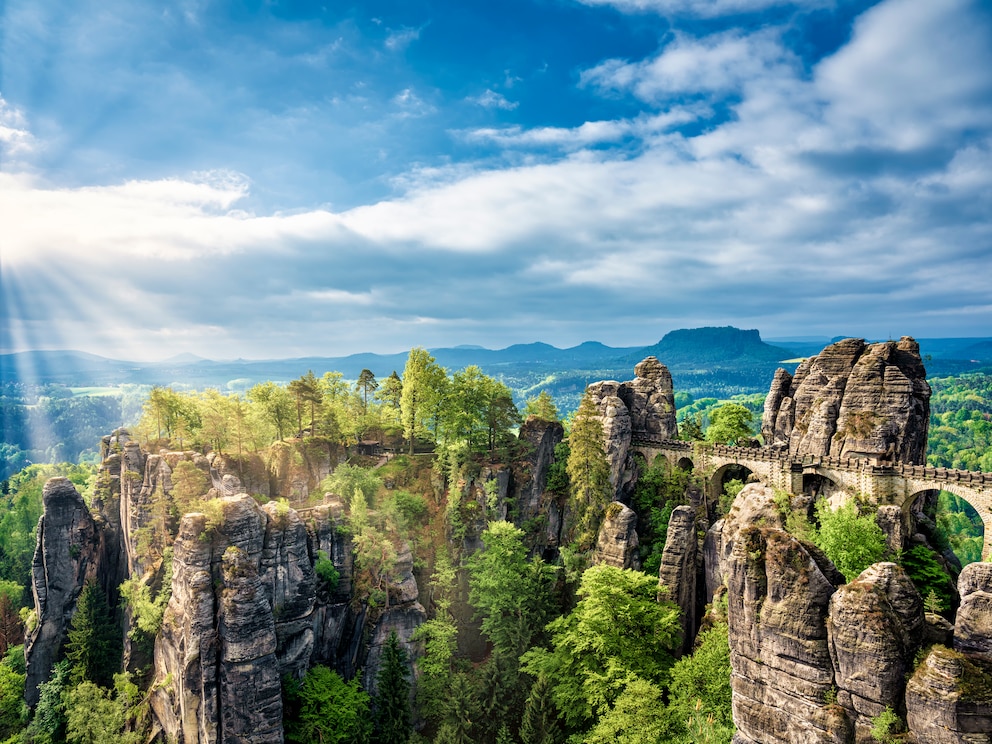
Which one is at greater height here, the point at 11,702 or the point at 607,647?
the point at 607,647

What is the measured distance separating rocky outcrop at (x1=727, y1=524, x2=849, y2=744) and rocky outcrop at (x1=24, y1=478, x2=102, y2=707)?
60.6 m

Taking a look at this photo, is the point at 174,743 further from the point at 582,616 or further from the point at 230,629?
the point at 582,616

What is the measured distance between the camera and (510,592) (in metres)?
45.2

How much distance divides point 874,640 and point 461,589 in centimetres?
3466

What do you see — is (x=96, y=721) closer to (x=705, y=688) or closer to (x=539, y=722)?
(x=539, y=722)

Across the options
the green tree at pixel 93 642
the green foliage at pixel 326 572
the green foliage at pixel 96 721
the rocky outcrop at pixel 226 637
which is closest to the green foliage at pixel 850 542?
the green foliage at pixel 326 572

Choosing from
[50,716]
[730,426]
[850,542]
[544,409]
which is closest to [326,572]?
[544,409]

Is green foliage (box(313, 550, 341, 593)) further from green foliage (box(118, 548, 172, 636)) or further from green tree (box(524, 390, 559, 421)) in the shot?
green tree (box(524, 390, 559, 421))

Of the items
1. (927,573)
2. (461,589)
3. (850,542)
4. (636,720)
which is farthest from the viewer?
(461,589)

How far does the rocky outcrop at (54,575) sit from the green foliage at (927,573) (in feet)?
235

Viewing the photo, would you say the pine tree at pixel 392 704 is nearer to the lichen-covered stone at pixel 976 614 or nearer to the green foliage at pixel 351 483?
the green foliage at pixel 351 483

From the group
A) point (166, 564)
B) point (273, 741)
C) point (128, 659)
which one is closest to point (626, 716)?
point (273, 741)

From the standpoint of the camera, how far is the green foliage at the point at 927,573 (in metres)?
37.6

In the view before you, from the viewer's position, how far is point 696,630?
44.6 m
